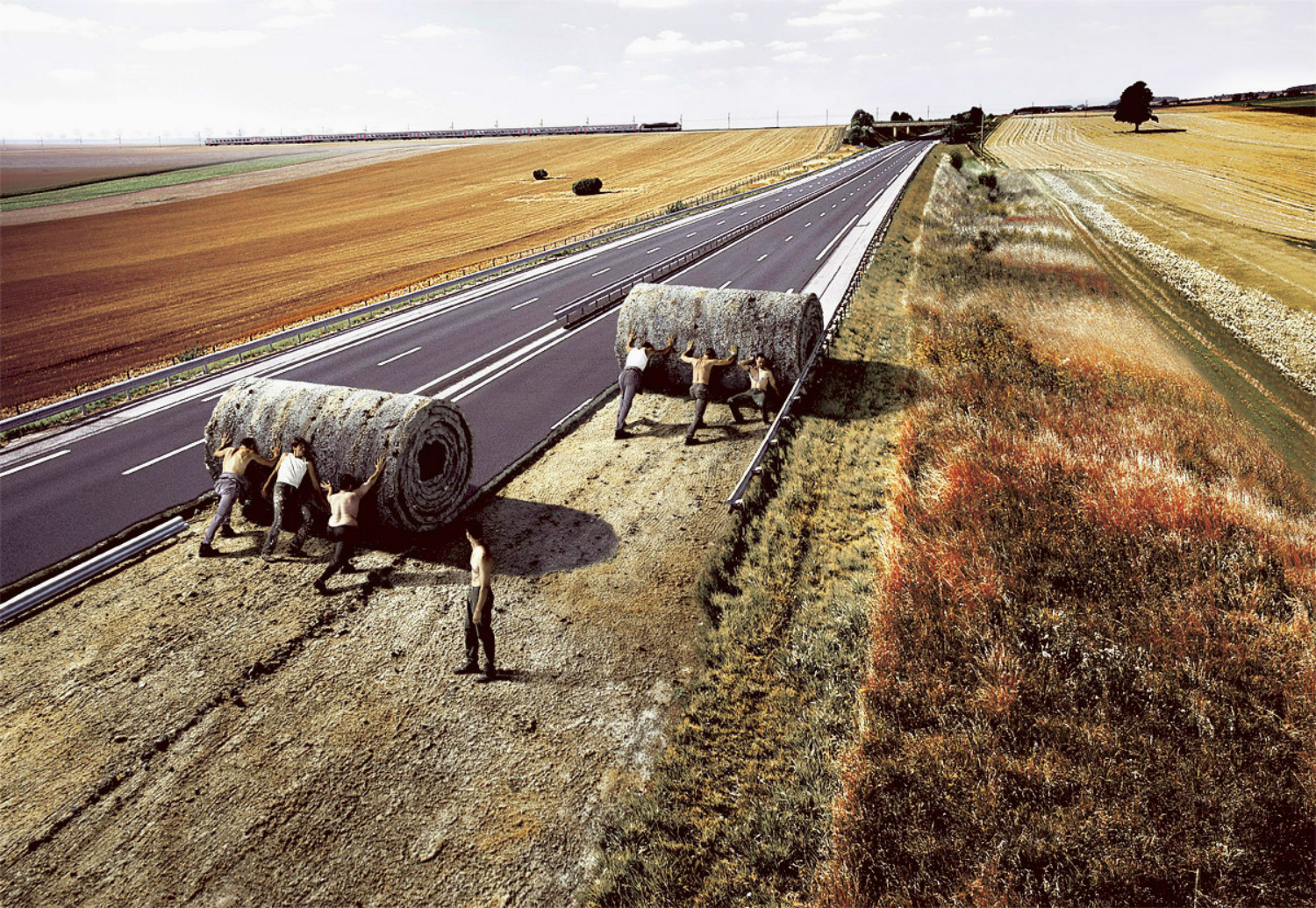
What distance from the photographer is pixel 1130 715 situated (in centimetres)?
620

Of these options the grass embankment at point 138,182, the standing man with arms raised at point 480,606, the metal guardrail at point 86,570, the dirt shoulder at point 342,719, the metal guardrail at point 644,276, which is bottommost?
the dirt shoulder at point 342,719

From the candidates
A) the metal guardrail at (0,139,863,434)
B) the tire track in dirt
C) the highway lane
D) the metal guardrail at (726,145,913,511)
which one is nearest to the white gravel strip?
the tire track in dirt

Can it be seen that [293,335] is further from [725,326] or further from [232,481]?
[725,326]

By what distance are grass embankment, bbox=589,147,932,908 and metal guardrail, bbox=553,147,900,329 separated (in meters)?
13.0

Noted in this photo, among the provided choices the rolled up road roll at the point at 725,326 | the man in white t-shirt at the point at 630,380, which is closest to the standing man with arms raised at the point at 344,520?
the man in white t-shirt at the point at 630,380

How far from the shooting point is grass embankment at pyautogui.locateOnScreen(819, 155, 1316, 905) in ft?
16.3

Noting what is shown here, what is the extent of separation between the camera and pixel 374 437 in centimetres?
945

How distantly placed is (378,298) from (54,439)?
52.8 ft

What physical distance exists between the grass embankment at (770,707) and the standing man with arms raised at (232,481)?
7.04 m

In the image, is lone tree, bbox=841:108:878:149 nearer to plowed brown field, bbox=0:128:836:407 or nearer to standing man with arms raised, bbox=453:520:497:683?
plowed brown field, bbox=0:128:836:407

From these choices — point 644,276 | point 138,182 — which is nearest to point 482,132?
point 138,182

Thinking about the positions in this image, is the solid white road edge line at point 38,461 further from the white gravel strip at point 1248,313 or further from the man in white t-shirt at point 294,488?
the white gravel strip at point 1248,313

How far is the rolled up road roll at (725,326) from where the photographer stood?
13898 millimetres

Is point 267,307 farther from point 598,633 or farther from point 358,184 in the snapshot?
point 358,184
